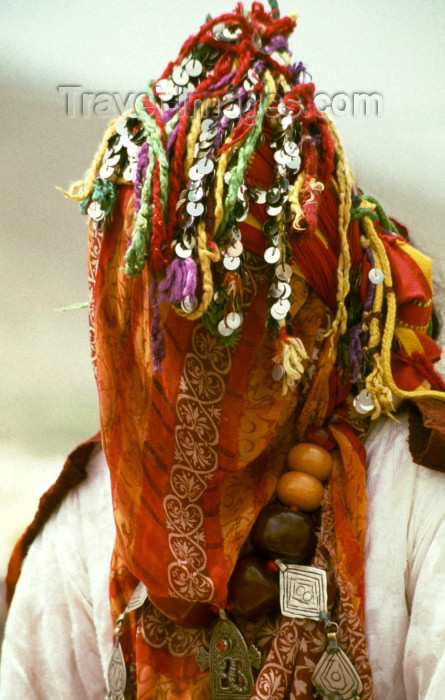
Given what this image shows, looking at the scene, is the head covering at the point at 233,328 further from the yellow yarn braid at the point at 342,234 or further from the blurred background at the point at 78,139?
the blurred background at the point at 78,139

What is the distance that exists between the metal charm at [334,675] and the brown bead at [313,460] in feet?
0.64

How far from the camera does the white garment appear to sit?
1035 millimetres

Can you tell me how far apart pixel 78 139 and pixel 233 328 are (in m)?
0.81

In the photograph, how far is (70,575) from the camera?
4.28 ft

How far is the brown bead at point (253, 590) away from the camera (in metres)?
1.11

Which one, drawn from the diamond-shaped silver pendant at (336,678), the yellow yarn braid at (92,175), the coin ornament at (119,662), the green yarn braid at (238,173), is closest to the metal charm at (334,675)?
the diamond-shaped silver pendant at (336,678)

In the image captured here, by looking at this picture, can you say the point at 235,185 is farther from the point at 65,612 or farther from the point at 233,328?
the point at 65,612

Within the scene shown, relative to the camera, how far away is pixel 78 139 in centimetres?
168

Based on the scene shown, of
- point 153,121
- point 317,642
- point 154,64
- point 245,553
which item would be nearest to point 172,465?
point 245,553

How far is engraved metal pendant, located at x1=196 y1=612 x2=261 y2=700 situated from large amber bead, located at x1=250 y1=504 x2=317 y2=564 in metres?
0.12

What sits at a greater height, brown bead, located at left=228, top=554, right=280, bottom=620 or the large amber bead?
the large amber bead

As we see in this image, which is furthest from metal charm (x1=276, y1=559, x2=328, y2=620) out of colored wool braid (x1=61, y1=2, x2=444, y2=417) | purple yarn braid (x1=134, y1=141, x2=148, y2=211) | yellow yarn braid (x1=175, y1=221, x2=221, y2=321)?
purple yarn braid (x1=134, y1=141, x2=148, y2=211)

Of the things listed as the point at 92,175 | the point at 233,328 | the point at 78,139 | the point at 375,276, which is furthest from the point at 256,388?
the point at 78,139

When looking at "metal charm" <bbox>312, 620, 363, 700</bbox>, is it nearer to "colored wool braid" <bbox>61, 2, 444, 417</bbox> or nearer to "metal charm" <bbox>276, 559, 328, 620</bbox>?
"metal charm" <bbox>276, 559, 328, 620</bbox>
